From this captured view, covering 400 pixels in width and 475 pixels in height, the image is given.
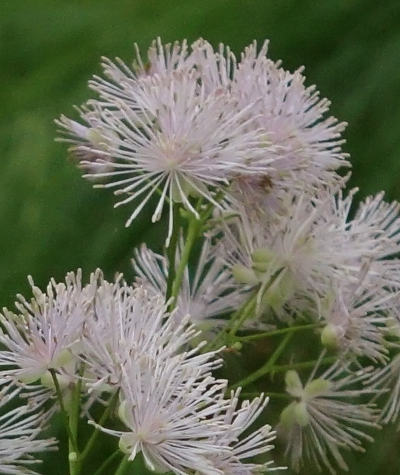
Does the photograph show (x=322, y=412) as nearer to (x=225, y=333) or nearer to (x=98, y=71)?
(x=225, y=333)

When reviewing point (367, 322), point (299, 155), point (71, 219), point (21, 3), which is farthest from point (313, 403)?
point (21, 3)

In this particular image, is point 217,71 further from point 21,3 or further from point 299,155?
point 21,3

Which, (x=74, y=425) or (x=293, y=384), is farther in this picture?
(x=293, y=384)

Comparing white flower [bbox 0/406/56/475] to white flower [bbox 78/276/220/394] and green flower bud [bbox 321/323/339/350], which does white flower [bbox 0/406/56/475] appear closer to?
white flower [bbox 78/276/220/394]

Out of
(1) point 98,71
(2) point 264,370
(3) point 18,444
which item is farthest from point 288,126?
(1) point 98,71

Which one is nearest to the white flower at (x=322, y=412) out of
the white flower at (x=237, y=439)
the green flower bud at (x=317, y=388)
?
the green flower bud at (x=317, y=388)

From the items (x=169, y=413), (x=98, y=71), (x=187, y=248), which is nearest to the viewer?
(x=169, y=413)
